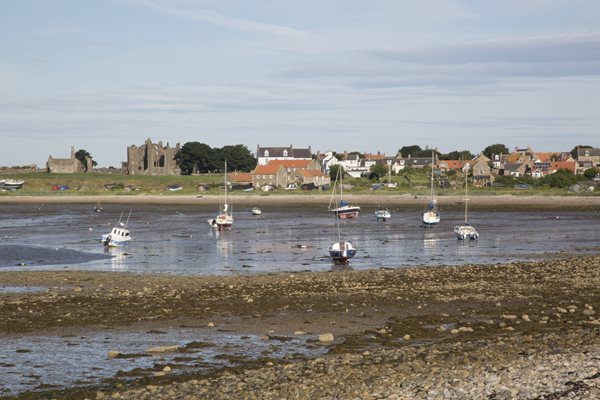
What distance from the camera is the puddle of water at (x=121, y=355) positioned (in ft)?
63.7

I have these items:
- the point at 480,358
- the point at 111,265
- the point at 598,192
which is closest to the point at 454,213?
the point at 598,192

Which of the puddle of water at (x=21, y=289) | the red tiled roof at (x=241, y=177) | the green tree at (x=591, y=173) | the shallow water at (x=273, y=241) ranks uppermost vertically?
the green tree at (x=591, y=173)

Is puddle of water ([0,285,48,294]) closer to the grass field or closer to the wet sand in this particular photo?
the wet sand

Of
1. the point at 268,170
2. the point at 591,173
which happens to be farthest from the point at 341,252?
the point at 591,173

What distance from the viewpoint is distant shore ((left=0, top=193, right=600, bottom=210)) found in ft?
407

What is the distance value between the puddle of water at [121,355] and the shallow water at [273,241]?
63.7ft

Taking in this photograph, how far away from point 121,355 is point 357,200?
117553 mm

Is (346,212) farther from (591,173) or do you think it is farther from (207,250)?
(591,173)

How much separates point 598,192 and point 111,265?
364 ft

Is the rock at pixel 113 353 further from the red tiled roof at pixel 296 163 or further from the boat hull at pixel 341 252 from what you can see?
the red tiled roof at pixel 296 163

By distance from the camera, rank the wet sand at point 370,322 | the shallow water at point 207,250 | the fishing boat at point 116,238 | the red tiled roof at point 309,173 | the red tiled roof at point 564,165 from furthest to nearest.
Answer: the red tiled roof at point 564,165
the red tiled roof at point 309,173
the fishing boat at point 116,238
the shallow water at point 207,250
the wet sand at point 370,322

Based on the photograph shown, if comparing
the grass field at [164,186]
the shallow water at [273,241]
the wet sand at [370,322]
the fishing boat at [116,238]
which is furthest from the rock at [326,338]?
the grass field at [164,186]

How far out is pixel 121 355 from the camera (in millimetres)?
21438

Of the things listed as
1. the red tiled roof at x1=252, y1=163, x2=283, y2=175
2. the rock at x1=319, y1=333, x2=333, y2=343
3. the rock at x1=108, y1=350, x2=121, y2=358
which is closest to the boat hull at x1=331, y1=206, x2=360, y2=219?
the red tiled roof at x1=252, y1=163, x2=283, y2=175
